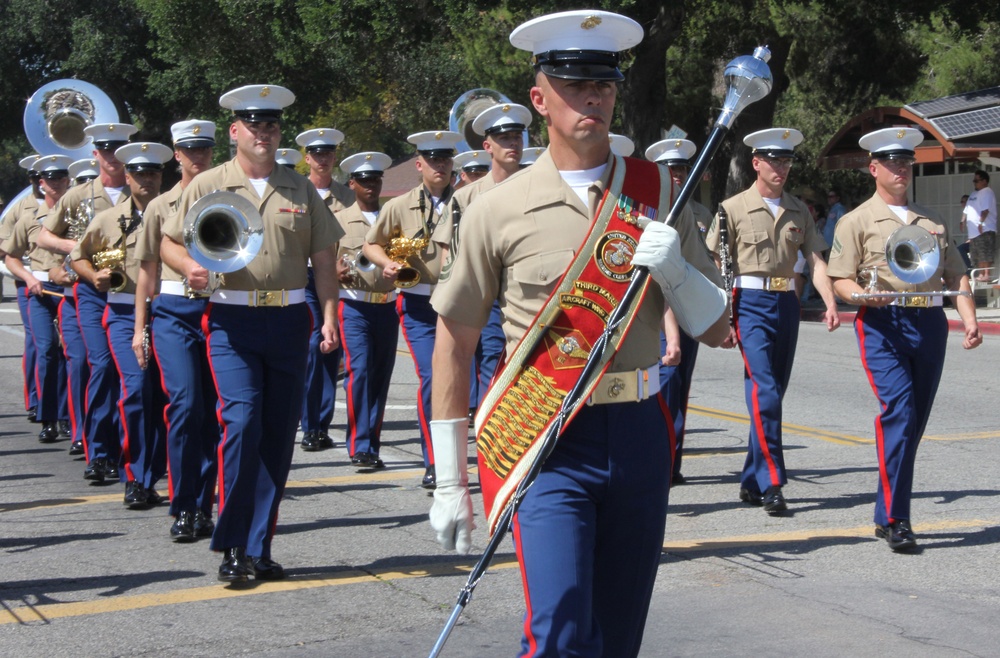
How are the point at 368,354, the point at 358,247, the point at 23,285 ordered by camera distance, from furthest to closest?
the point at 23,285 → the point at 358,247 → the point at 368,354

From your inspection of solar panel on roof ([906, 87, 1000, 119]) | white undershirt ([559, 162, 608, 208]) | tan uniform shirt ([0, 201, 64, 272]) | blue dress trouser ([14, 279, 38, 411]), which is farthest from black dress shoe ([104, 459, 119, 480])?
solar panel on roof ([906, 87, 1000, 119])

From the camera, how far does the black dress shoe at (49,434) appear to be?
36.8 feet

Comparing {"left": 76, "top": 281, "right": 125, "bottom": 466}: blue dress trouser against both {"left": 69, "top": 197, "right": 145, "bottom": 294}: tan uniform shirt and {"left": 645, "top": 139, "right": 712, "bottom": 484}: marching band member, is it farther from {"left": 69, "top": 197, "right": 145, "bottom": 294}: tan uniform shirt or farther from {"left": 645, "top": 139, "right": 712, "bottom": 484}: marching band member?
{"left": 645, "top": 139, "right": 712, "bottom": 484}: marching band member

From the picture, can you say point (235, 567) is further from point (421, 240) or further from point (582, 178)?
point (421, 240)

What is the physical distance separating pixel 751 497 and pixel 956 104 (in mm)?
17882

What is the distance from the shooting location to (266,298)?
6.38m

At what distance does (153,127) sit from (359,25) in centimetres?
2434

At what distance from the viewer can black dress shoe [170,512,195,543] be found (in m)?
7.18

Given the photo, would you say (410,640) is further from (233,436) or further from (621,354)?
(621,354)

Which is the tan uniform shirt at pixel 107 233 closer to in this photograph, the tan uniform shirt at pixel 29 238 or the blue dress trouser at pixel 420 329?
the blue dress trouser at pixel 420 329

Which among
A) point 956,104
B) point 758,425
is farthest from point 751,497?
point 956,104

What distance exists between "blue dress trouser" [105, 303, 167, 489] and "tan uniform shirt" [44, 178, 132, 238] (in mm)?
1297

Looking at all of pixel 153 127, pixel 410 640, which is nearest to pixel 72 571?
pixel 410 640

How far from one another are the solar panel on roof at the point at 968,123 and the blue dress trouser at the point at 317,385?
48.5 ft
